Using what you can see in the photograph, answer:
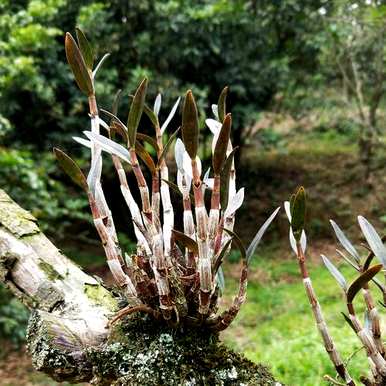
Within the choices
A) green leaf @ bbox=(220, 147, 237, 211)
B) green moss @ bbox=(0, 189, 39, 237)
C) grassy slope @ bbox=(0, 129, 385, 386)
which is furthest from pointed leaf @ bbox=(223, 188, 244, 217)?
grassy slope @ bbox=(0, 129, 385, 386)

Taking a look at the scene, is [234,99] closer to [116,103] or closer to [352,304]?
[116,103]

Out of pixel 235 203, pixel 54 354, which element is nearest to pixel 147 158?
pixel 235 203

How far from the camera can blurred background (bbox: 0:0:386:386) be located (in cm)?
472

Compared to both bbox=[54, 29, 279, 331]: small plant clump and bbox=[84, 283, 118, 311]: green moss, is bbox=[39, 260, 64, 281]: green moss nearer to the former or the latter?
bbox=[84, 283, 118, 311]: green moss

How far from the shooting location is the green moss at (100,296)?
1.19m

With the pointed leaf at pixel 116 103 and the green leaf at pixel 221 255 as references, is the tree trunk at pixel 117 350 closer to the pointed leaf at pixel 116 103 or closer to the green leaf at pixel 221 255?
the green leaf at pixel 221 255

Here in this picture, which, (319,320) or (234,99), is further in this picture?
(234,99)

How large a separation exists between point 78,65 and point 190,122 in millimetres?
345

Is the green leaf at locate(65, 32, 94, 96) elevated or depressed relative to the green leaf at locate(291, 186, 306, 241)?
elevated

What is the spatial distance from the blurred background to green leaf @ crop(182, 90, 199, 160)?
2.31 meters

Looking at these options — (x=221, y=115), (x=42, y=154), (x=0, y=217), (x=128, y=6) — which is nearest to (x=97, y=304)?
(x=0, y=217)

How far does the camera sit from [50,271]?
122 cm

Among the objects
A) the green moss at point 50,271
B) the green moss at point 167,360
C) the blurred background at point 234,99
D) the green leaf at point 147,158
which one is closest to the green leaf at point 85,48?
the green leaf at point 147,158

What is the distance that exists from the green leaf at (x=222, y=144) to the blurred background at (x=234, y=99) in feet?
7.47
